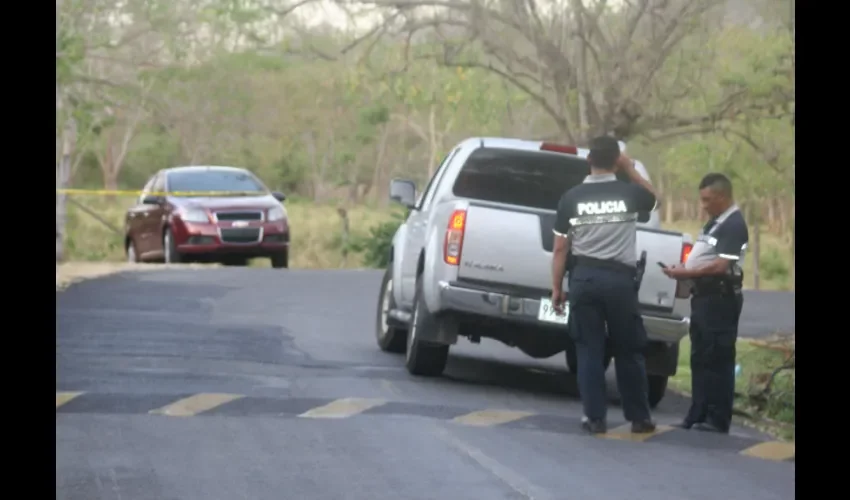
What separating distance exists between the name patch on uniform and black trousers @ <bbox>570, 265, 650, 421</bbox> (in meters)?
0.37

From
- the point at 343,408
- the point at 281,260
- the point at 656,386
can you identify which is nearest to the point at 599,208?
the point at 343,408

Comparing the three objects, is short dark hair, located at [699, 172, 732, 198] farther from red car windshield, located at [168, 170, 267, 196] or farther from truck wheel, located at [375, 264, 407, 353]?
red car windshield, located at [168, 170, 267, 196]

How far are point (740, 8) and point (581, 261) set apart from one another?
27659mm

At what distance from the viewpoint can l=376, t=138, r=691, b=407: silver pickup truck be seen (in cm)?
1322

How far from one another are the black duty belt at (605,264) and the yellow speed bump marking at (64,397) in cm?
356

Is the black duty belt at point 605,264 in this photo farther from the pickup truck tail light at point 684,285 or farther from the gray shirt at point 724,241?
the pickup truck tail light at point 684,285

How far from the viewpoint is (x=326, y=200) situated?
249 feet

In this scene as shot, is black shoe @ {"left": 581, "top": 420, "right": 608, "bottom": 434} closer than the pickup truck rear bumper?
Yes

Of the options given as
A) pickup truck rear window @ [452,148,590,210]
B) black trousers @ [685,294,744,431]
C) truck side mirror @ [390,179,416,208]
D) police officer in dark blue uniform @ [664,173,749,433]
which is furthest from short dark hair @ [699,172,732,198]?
truck side mirror @ [390,179,416,208]

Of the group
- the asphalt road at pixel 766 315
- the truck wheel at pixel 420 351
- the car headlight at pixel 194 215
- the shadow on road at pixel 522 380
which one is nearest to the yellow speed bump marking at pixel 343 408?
the truck wheel at pixel 420 351

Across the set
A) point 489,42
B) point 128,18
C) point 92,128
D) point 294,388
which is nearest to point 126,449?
point 294,388

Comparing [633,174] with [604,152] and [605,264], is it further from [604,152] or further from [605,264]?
[605,264]

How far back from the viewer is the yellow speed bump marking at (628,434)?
11.8 metres

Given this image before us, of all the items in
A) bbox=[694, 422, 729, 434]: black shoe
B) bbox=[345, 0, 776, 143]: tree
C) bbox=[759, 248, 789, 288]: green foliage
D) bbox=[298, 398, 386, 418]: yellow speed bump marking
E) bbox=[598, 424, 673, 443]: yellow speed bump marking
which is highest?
bbox=[345, 0, 776, 143]: tree
